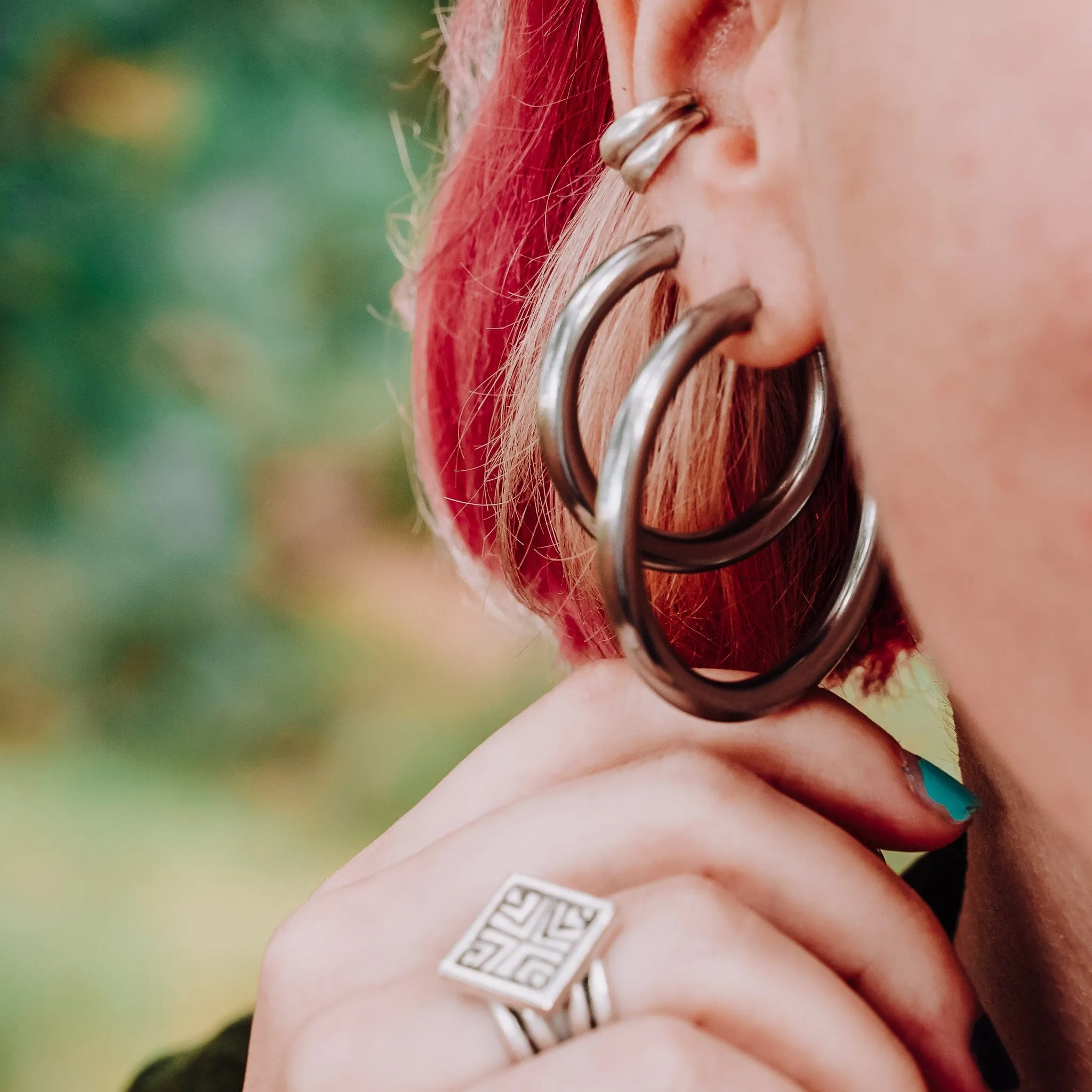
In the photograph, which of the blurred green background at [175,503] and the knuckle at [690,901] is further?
the blurred green background at [175,503]

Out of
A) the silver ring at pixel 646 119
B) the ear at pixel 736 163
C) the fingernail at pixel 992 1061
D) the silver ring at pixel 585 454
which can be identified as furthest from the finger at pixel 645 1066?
the silver ring at pixel 646 119

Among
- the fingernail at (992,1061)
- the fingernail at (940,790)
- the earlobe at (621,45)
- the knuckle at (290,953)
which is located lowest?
the fingernail at (992,1061)

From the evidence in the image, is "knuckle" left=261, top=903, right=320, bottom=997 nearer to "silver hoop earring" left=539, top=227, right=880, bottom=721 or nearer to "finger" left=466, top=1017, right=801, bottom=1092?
"finger" left=466, top=1017, right=801, bottom=1092

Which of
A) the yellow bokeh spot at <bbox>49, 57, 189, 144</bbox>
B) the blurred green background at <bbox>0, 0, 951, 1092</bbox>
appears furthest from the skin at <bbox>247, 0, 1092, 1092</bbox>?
the yellow bokeh spot at <bbox>49, 57, 189, 144</bbox>

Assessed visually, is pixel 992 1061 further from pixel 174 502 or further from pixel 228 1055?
pixel 174 502

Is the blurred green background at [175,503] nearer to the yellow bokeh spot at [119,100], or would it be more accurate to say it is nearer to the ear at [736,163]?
the yellow bokeh spot at [119,100]

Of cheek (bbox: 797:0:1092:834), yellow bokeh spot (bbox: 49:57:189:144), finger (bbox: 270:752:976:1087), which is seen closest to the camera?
cheek (bbox: 797:0:1092:834)

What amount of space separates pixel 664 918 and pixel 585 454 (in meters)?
0.27

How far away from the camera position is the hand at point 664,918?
46cm

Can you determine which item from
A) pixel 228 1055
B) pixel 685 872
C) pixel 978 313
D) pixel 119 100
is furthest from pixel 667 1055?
pixel 119 100

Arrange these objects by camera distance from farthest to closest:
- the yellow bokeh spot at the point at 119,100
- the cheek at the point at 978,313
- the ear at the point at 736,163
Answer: the yellow bokeh spot at the point at 119,100 < the ear at the point at 736,163 < the cheek at the point at 978,313

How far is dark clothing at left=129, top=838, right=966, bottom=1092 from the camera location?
82cm

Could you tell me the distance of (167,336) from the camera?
840mm

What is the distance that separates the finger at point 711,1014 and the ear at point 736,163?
310 millimetres
